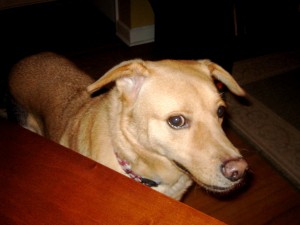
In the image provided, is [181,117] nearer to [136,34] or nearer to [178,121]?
[178,121]

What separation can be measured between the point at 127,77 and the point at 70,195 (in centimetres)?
89

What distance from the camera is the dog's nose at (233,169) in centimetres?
129

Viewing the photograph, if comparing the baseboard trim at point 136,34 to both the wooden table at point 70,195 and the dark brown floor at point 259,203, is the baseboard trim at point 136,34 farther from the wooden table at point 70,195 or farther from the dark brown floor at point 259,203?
the wooden table at point 70,195

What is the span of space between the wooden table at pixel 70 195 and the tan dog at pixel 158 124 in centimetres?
57

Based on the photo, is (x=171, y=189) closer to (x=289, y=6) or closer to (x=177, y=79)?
(x=177, y=79)

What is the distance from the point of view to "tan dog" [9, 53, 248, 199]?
1357 mm

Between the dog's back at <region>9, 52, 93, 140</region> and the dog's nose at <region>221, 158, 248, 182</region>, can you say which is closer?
the dog's nose at <region>221, 158, 248, 182</region>

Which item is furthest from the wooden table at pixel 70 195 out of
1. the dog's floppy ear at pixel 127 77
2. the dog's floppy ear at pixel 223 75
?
the dog's floppy ear at pixel 223 75

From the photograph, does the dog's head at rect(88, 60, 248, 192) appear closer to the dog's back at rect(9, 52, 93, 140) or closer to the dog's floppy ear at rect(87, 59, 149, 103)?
the dog's floppy ear at rect(87, 59, 149, 103)

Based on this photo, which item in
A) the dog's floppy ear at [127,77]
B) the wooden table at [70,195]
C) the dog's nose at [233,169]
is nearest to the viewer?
the wooden table at [70,195]

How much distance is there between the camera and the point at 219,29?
2.99 meters

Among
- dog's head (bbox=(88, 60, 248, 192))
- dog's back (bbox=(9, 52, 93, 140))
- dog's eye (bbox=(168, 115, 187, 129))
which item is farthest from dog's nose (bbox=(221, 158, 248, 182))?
dog's back (bbox=(9, 52, 93, 140))

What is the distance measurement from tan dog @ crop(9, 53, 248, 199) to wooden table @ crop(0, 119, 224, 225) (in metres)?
0.57

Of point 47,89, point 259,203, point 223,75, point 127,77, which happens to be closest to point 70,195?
point 127,77
